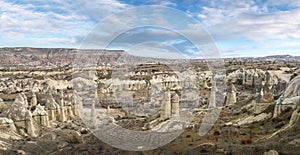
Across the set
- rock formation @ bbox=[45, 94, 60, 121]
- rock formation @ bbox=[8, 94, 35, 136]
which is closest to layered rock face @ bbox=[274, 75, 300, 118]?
rock formation @ bbox=[8, 94, 35, 136]

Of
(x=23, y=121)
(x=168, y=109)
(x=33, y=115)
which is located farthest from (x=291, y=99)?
(x=33, y=115)

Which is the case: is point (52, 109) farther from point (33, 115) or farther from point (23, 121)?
point (23, 121)

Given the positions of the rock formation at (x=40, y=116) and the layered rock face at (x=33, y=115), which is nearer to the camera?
the layered rock face at (x=33, y=115)

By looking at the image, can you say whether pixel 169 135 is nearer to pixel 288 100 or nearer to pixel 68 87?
pixel 288 100

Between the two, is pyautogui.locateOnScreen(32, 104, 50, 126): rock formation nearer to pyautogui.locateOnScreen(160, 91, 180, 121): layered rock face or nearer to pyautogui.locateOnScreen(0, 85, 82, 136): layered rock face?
pyautogui.locateOnScreen(0, 85, 82, 136): layered rock face

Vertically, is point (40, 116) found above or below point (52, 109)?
below

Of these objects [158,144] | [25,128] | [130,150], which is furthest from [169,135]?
[25,128]

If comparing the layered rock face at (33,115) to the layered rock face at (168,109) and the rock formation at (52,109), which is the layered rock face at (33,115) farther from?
the layered rock face at (168,109)

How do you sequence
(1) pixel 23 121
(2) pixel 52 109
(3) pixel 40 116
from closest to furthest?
(1) pixel 23 121, (3) pixel 40 116, (2) pixel 52 109

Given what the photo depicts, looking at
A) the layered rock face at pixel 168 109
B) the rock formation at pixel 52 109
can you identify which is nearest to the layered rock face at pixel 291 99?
the layered rock face at pixel 168 109

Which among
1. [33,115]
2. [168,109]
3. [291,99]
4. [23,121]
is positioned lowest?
[23,121]

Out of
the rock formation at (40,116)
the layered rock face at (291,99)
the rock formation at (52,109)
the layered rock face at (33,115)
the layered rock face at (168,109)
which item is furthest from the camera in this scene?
the rock formation at (52,109)
